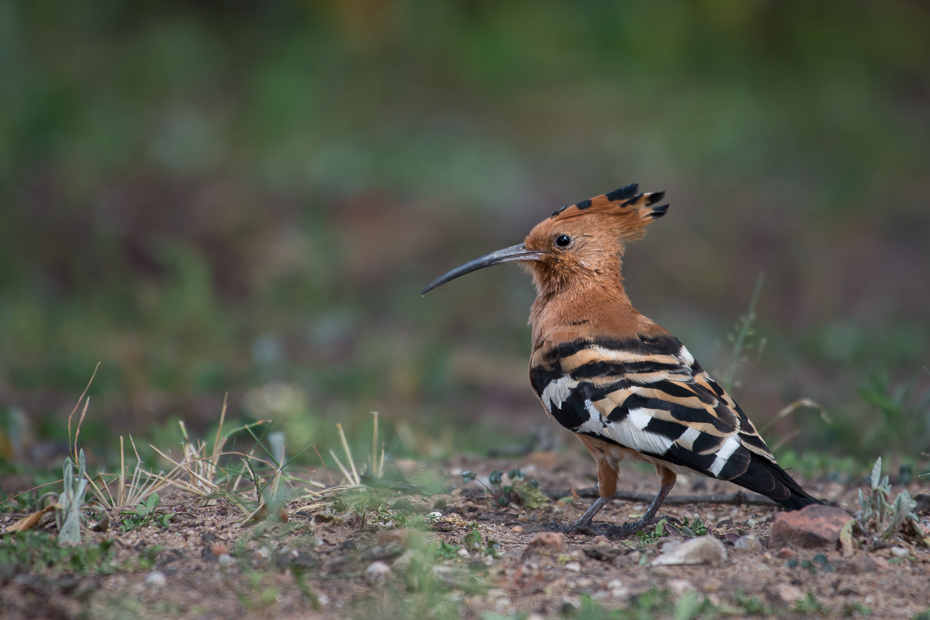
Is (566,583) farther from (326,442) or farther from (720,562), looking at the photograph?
(326,442)

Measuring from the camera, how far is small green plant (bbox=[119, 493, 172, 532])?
2.68 metres

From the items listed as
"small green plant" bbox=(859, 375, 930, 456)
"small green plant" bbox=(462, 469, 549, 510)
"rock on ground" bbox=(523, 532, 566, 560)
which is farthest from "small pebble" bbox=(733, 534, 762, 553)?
"small green plant" bbox=(859, 375, 930, 456)

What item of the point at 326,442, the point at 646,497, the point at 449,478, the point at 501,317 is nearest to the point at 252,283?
the point at 501,317

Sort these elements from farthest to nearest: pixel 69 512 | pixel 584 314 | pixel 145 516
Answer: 1. pixel 584 314
2. pixel 145 516
3. pixel 69 512

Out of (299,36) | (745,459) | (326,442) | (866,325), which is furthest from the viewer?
(299,36)

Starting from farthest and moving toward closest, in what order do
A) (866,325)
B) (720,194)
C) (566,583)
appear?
(720,194) → (866,325) → (566,583)

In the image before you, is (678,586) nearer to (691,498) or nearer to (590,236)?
(691,498)

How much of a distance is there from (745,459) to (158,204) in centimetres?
557

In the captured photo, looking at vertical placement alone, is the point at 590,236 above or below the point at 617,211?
below

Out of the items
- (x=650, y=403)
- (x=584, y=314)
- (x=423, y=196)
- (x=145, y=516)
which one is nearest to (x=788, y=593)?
(x=650, y=403)

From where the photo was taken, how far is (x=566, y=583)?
7.89 ft

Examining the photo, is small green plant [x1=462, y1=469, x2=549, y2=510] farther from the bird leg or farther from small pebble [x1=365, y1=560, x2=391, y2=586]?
small pebble [x1=365, y1=560, x2=391, y2=586]

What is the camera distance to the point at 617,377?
3.10m

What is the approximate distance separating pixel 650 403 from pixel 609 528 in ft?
1.52
